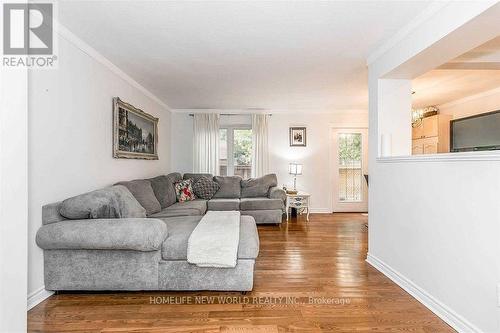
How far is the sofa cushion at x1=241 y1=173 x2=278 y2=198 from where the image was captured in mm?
5398

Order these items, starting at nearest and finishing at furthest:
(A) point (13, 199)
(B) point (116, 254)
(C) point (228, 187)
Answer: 1. (A) point (13, 199)
2. (B) point (116, 254)
3. (C) point (228, 187)

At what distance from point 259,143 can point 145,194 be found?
9.74ft

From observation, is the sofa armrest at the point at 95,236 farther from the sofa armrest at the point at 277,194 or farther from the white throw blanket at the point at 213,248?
the sofa armrest at the point at 277,194

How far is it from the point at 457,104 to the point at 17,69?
22.0ft

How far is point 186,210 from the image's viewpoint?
383cm

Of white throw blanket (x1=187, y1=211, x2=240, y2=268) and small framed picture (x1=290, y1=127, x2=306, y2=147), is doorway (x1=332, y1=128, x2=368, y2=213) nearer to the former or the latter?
small framed picture (x1=290, y1=127, x2=306, y2=147)

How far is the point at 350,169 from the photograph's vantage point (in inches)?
244

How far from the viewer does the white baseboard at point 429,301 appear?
1728 millimetres

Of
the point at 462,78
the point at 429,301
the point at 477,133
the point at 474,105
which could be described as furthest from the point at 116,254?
the point at 474,105

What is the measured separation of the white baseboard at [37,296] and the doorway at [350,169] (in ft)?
17.8

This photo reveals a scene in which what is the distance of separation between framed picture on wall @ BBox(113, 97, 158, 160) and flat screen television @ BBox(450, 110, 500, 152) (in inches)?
186

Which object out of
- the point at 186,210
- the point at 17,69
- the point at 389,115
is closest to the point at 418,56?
the point at 389,115

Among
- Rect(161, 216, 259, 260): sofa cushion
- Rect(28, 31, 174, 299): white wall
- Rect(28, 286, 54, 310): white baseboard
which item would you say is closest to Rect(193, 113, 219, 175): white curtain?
Rect(28, 31, 174, 299): white wall

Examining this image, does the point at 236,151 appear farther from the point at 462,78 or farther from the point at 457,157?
the point at 457,157
